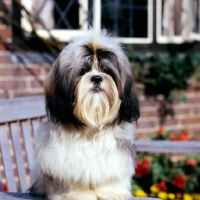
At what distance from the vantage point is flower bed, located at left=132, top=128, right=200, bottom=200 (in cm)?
491

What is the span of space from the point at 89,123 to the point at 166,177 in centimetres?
261

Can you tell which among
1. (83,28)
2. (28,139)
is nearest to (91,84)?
(28,139)

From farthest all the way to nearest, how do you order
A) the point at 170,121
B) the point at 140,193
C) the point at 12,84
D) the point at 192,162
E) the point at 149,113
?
the point at 170,121, the point at 149,113, the point at 192,162, the point at 12,84, the point at 140,193

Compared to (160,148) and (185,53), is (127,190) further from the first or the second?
(185,53)

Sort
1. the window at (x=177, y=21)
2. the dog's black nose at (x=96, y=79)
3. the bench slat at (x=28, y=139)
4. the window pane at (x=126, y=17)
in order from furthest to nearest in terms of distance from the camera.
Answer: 1. the window at (x=177, y=21)
2. the window pane at (x=126, y=17)
3. the bench slat at (x=28, y=139)
4. the dog's black nose at (x=96, y=79)

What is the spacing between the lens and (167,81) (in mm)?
5844

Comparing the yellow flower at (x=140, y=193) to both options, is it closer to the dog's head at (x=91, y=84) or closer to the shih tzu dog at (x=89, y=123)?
the shih tzu dog at (x=89, y=123)

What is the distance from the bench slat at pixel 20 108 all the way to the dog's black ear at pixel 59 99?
87cm

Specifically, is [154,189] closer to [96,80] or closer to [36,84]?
[36,84]

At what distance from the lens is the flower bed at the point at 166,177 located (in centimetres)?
491

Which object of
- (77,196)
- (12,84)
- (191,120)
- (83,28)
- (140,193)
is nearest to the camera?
(77,196)

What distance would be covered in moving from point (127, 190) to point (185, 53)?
339 centimetres

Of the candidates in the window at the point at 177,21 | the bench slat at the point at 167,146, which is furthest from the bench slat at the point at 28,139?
the window at the point at 177,21

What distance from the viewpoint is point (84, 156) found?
2729 millimetres
